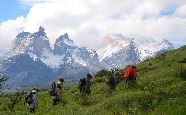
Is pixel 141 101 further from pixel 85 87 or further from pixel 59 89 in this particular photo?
pixel 59 89

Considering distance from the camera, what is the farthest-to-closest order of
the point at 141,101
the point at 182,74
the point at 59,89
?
1. the point at 182,74
2. the point at 59,89
3. the point at 141,101

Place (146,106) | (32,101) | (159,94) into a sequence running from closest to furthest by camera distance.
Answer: (146,106) < (159,94) < (32,101)

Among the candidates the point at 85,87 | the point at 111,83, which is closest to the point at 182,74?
the point at 111,83

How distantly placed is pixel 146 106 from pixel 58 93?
56.5 ft

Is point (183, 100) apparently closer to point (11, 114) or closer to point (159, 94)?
point (159, 94)

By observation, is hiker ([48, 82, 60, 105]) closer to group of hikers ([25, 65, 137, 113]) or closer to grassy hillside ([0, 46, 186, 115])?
group of hikers ([25, 65, 137, 113])

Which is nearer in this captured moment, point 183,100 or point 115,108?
point 183,100

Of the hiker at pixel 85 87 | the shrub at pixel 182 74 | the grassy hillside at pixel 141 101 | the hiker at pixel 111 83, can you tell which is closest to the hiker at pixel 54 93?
the grassy hillside at pixel 141 101

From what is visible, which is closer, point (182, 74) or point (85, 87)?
point (85, 87)

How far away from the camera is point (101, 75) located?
73.8 meters

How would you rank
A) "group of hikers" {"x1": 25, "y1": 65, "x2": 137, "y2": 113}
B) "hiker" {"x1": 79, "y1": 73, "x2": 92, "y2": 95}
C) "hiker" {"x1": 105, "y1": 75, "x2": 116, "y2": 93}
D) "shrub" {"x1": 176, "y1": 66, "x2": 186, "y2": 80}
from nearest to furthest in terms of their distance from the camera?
"group of hikers" {"x1": 25, "y1": 65, "x2": 137, "y2": 113}
"hiker" {"x1": 79, "y1": 73, "x2": 92, "y2": 95}
"shrub" {"x1": 176, "y1": 66, "x2": 186, "y2": 80}
"hiker" {"x1": 105, "y1": 75, "x2": 116, "y2": 93}

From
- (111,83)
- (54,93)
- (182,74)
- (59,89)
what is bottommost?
(54,93)

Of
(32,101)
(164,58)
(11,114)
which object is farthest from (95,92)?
(11,114)

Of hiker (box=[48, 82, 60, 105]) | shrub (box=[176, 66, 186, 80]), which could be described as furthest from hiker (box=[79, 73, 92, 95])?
shrub (box=[176, 66, 186, 80])
